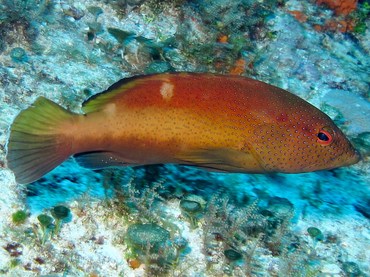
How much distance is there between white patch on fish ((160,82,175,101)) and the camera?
318cm

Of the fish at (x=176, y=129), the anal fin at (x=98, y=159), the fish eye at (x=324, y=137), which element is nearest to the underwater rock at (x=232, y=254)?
the fish at (x=176, y=129)

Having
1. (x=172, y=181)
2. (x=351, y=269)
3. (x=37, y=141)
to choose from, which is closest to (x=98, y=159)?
(x=37, y=141)

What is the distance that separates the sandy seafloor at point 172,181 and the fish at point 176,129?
0.90 meters

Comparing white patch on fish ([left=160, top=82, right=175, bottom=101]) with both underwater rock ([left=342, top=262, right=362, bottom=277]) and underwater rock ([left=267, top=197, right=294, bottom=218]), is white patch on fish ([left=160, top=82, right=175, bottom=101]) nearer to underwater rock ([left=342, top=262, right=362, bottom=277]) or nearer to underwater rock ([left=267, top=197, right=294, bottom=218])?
underwater rock ([left=267, top=197, right=294, bottom=218])

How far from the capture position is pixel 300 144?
341cm

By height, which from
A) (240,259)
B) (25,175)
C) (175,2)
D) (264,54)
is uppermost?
(175,2)

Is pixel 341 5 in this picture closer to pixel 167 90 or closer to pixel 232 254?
pixel 232 254

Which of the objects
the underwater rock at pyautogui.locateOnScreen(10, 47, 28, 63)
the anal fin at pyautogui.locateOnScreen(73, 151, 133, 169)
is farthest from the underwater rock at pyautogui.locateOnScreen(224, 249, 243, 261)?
the underwater rock at pyautogui.locateOnScreen(10, 47, 28, 63)

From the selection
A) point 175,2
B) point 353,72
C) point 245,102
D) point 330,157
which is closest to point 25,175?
point 245,102

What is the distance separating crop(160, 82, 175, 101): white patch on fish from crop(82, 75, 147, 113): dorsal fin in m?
0.17

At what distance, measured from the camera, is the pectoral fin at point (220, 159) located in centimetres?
328

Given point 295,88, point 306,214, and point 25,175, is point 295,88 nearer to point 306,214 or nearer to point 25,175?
point 306,214

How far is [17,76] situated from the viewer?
5051 mm

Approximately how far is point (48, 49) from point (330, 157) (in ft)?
13.3
